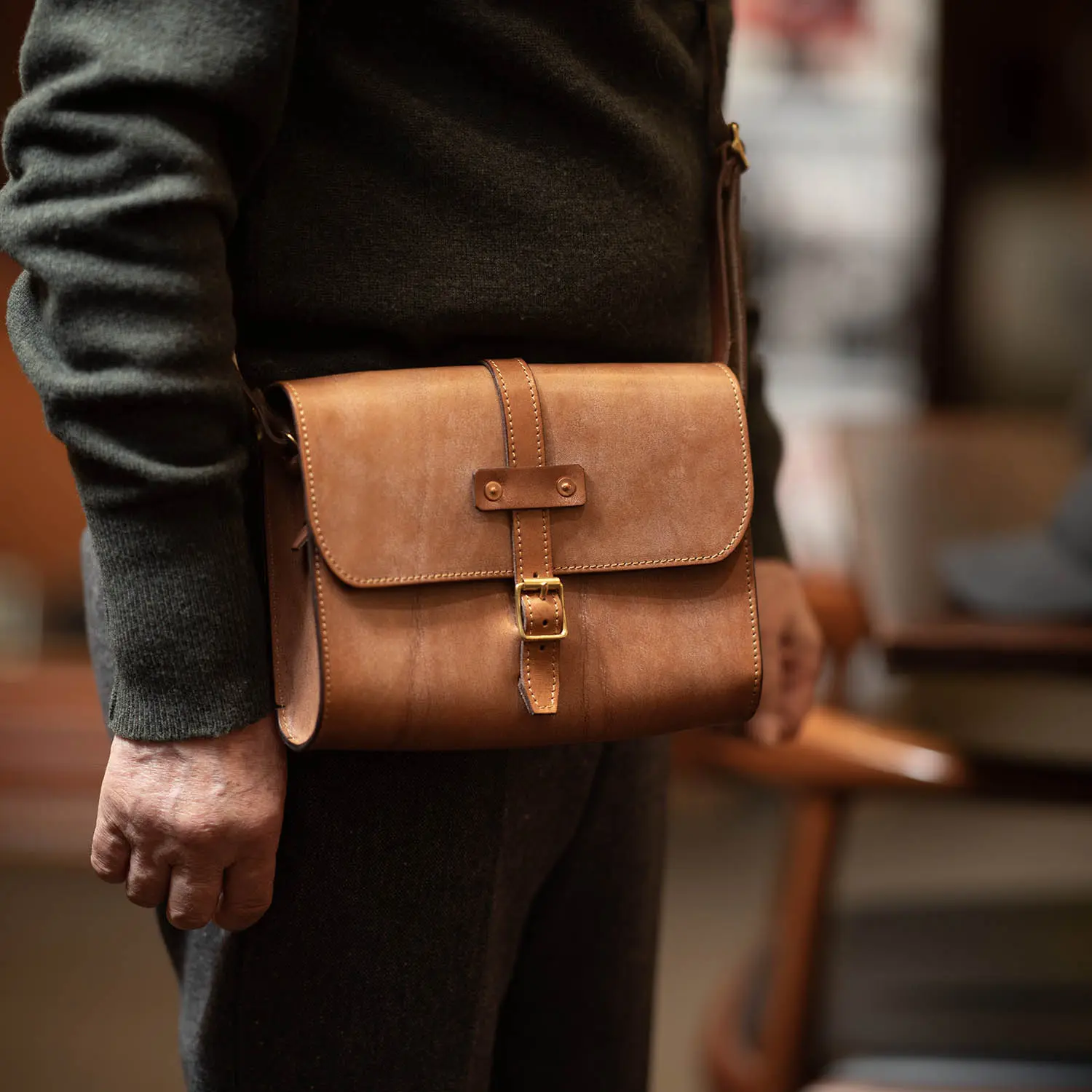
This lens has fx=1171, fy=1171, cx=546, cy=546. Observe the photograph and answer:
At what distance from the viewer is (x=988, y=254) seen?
9.08 feet

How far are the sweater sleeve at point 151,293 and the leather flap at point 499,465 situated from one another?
5 centimetres

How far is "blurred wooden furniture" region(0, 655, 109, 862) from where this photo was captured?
2.29 meters

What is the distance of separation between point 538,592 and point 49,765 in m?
2.11

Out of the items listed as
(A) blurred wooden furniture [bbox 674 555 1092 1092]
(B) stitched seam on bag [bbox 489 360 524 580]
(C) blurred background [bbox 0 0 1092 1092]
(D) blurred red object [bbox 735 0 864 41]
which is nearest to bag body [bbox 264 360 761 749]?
(B) stitched seam on bag [bbox 489 360 524 580]

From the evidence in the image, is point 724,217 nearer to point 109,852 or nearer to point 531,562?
point 531,562

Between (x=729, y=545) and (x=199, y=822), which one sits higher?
(x=729, y=545)

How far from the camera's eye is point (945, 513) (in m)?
1.36

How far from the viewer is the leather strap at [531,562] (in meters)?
0.56

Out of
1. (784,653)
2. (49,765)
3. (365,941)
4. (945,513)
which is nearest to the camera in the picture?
(365,941)

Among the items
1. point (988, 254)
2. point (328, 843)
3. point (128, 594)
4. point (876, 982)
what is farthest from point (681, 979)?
point (988, 254)

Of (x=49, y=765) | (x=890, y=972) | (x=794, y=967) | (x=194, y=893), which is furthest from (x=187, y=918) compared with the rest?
(x=49, y=765)

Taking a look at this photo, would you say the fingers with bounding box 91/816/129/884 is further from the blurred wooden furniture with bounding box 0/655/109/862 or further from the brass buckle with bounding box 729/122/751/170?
the blurred wooden furniture with bounding box 0/655/109/862

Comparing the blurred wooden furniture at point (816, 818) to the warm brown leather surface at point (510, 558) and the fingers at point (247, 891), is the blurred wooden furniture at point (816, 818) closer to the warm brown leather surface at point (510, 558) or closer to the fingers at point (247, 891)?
the warm brown leather surface at point (510, 558)

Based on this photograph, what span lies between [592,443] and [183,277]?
213 mm
